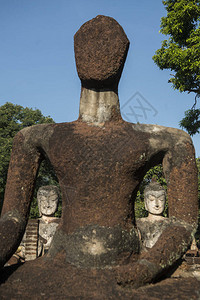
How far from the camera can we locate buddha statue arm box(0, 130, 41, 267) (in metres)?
3.25

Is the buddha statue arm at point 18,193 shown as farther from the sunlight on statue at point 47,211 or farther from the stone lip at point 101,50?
the sunlight on statue at point 47,211

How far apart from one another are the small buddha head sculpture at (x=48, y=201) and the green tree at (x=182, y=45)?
351 inches

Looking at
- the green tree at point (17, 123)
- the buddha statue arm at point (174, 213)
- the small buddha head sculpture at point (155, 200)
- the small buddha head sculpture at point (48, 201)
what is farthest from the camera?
the green tree at point (17, 123)

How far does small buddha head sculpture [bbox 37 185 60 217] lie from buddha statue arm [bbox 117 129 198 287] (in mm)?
6591

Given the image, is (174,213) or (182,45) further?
(182,45)

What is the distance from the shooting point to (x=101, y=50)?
3.52m

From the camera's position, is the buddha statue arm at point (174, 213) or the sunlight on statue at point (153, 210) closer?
the buddha statue arm at point (174, 213)

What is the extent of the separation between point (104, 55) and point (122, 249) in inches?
72.7

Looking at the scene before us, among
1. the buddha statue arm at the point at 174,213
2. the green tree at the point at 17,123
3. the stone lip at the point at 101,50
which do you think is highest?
the green tree at the point at 17,123

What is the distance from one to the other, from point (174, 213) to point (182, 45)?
49.8 feet

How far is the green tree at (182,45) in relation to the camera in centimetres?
1575

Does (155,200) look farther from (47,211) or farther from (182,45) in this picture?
(182,45)

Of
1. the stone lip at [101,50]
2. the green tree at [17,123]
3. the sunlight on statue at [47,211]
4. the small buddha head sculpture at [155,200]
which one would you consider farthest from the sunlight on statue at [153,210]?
the green tree at [17,123]

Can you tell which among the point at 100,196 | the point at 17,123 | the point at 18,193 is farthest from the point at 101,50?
the point at 17,123
